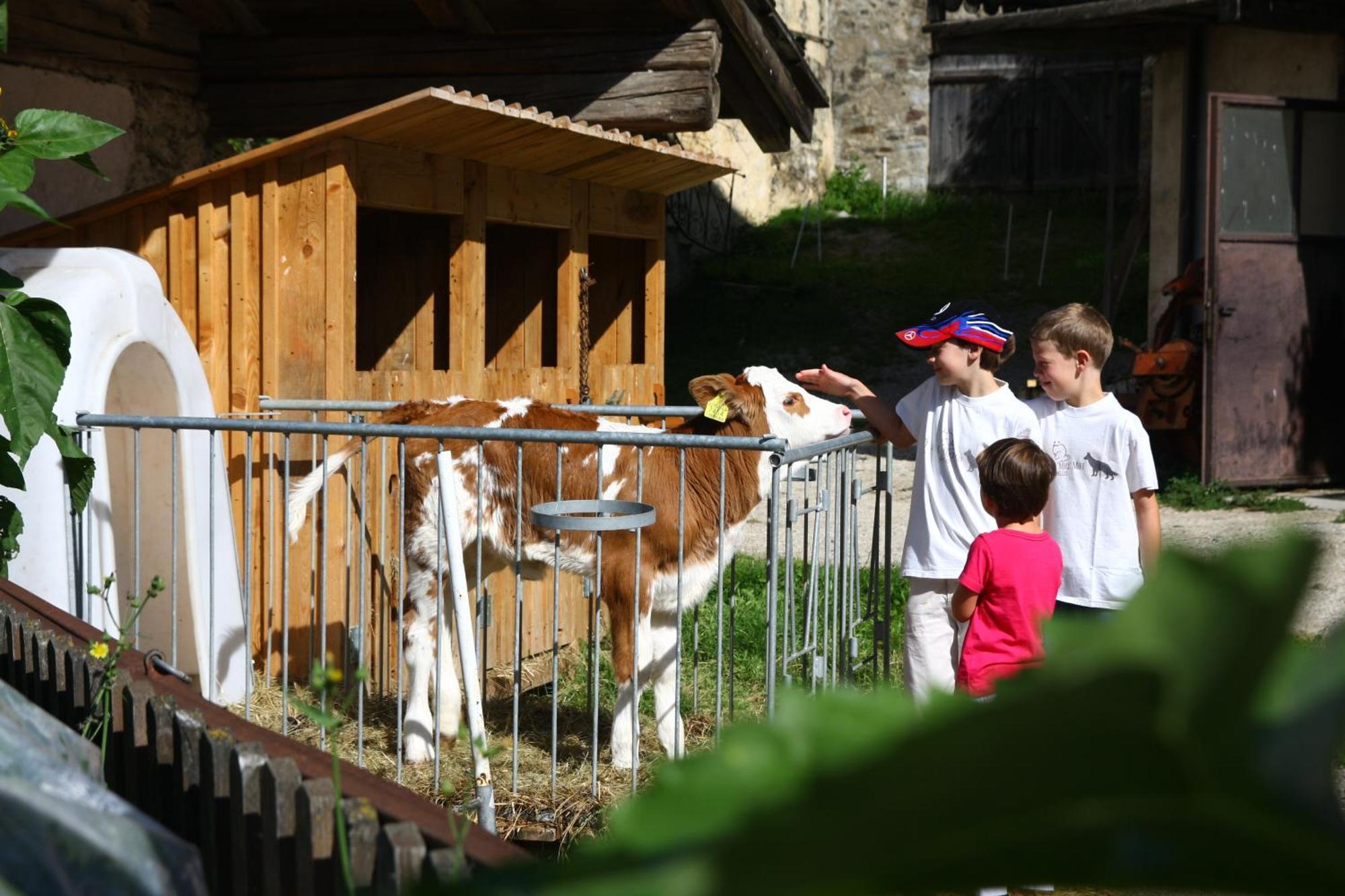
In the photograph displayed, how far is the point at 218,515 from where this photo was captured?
16.5ft

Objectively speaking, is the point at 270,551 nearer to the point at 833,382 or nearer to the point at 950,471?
the point at 833,382

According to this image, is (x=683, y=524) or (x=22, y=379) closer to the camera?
(x=22, y=379)

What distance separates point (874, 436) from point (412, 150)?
2562 mm

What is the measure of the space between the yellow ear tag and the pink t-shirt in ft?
4.63

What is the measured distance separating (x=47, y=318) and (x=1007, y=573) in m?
2.43

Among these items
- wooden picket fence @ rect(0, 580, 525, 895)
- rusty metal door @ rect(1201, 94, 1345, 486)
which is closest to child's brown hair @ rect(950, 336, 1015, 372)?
wooden picket fence @ rect(0, 580, 525, 895)

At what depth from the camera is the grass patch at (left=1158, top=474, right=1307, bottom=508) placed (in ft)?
33.2

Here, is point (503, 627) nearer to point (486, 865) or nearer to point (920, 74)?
point (486, 865)

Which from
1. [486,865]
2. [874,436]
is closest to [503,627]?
[874,436]

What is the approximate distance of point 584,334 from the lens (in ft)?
24.6

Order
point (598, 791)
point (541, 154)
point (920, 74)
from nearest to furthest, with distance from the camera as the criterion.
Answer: point (598, 791), point (541, 154), point (920, 74)

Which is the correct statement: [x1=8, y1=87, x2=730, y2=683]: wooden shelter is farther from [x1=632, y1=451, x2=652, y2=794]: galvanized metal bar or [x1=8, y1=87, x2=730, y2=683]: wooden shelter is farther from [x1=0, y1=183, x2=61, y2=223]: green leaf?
[x1=0, y1=183, x2=61, y2=223]: green leaf

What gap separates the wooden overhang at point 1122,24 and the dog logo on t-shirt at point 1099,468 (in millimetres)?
7309

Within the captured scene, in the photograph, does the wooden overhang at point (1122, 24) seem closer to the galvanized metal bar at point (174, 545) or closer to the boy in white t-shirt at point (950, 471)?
the boy in white t-shirt at point (950, 471)
